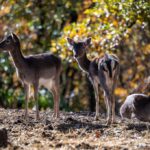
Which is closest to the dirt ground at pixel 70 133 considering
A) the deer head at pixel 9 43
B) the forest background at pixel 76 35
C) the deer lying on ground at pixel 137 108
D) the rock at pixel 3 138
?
the rock at pixel 3 138

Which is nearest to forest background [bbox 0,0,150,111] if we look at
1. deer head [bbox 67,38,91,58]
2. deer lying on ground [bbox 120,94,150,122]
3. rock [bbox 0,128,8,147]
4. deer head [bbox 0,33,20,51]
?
deer head [bbox 67,38,91,58]

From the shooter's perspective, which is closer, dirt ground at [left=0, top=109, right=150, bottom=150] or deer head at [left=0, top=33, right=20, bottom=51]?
dirt ground at [left=0, top=109, right=150, bottom=150]

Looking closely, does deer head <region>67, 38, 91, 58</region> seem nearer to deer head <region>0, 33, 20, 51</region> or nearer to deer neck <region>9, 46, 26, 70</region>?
deer neck <region>9, 46, 26, 70</region>

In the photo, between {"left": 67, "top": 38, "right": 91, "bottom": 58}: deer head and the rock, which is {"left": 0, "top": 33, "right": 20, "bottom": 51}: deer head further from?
the rock

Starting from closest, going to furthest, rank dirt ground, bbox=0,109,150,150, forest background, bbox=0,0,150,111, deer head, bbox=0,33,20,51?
dirt ground, bbox=0,109,150,150 < deer head, bbox=0,33,20,51 < forest background, bbox=0,0,150,111

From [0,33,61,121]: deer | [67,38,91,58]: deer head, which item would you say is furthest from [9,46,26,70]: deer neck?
[67,38,91,58]: deer head

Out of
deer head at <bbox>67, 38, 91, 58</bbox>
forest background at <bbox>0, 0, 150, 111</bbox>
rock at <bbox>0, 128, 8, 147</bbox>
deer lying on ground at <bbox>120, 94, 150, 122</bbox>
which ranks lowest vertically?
rock at <bbox>0, 128, 8, 147</bbox>

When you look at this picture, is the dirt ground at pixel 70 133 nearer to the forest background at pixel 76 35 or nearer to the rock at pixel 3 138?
the rock at pixel 3 138

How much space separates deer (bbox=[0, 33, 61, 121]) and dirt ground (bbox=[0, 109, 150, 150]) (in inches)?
25.0

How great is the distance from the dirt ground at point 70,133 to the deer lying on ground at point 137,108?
936mm

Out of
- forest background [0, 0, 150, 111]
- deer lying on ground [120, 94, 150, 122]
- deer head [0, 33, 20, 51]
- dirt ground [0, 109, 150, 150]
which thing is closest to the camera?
dirt ground [0, 109, 150, 150]

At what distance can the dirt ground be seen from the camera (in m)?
9.22

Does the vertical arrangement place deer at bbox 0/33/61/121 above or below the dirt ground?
above

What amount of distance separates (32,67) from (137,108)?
2445 mm
